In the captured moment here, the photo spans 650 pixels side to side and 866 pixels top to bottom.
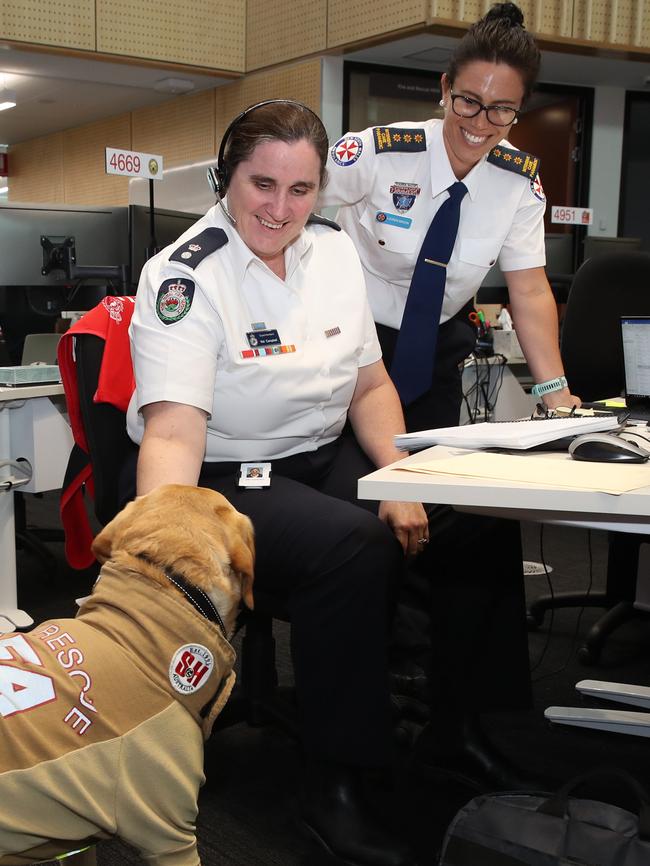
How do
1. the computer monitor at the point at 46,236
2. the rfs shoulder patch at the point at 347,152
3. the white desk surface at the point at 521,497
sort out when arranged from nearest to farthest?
the white desk surface at the point at 521,497
the rfs shoulder patch at the point at 347,152
the computer monitor at the point at 46,236

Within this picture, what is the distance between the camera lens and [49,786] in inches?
40.3

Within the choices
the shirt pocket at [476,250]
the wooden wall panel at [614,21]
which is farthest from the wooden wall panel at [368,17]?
the shirt pocket at [476,250]

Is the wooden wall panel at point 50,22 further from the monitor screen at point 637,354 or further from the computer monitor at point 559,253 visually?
the monitor screen at point 637,354

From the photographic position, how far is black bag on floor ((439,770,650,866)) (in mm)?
1190

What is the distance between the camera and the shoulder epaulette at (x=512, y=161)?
213 cm

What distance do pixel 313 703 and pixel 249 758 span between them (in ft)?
1.90

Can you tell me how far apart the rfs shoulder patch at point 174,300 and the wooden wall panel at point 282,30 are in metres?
4.37

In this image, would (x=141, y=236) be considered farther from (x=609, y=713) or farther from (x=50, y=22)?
(x=50, y=22)

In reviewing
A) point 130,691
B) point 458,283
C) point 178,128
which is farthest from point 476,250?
point 178,128

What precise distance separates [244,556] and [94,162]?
780 centimetres

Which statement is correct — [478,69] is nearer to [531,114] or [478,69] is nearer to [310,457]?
[310,457]

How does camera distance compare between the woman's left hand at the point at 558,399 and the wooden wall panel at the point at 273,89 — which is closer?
the woman's left hand at the point at 558,399

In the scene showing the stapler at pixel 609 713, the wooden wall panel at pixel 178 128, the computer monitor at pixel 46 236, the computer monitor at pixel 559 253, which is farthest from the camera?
the wooden wall panel at pixel 178 128

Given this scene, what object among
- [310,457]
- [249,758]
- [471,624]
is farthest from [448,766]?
[310,457]
